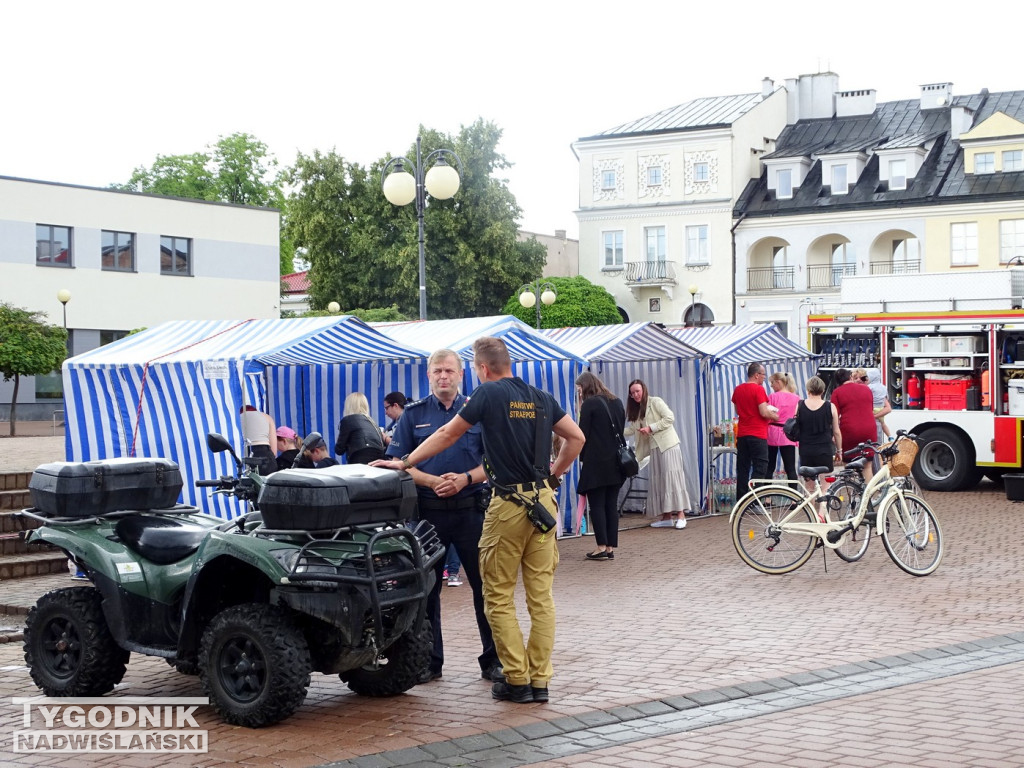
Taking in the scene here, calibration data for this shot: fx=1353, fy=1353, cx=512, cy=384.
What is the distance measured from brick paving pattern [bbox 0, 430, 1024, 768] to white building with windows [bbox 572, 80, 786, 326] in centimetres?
4759

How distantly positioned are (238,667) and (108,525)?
134cm

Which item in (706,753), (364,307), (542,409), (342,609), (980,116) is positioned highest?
(980,116)

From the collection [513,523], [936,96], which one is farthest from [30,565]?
[936,96]

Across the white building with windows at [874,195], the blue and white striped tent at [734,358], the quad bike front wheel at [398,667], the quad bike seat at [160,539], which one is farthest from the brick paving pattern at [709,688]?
the white building with windows at [874,195]

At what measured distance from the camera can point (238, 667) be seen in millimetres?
6492

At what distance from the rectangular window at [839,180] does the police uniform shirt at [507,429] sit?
51907mm

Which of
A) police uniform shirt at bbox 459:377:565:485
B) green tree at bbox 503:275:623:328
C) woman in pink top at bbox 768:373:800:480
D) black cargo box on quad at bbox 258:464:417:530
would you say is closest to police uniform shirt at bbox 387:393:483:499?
police uniform shirt at bbox 459:377:565:485

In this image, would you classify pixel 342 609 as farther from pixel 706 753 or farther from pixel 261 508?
pixel 706 753

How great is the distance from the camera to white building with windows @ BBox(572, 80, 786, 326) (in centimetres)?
5819

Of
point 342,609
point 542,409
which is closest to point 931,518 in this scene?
point 542,409

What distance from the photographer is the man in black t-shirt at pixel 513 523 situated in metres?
6.84

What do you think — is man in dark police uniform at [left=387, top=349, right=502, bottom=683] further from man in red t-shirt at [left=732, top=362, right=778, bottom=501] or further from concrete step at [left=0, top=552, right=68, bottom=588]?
man in red t-shirt at [left=732, top=362, right=778, bottom=501]

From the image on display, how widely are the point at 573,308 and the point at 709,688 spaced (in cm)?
4812

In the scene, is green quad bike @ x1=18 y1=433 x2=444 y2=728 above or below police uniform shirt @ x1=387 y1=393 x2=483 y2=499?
below
